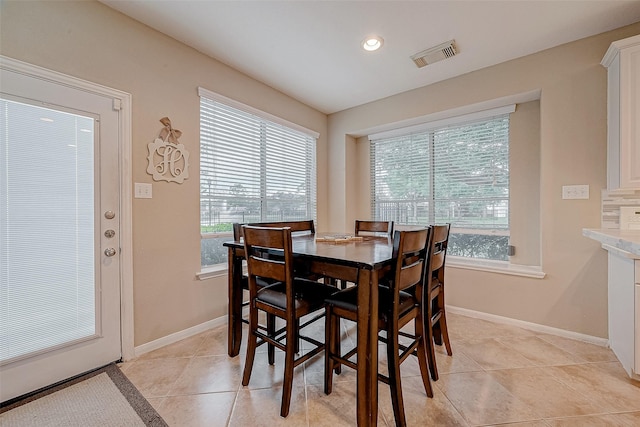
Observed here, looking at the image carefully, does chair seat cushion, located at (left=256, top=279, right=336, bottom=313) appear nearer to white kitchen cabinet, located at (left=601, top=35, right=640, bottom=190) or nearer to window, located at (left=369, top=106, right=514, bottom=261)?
window, located at (left=369, top=106, right=514, bottom=261)

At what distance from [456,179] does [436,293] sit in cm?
179

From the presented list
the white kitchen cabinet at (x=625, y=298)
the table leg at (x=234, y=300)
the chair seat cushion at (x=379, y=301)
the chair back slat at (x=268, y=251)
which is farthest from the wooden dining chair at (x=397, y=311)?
the white kitchen cabinet at (x=625, y=298)

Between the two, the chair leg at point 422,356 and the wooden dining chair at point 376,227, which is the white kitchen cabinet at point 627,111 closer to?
the wooden dining chair at point 376,227

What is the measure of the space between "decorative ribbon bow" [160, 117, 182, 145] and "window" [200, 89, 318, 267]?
0.90 feet

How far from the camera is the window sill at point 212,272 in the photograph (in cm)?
248

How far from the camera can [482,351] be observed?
2.12 meters

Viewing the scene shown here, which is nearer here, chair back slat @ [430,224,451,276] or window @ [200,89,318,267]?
chair back slat @ [430,224,451,276]

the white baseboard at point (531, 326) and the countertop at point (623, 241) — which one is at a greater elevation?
the countertop at point (623, 241)

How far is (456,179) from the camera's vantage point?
318 centimetres

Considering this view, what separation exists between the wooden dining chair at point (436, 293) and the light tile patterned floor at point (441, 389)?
4.7 inches

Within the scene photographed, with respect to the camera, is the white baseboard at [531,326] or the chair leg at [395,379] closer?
the chair leg at [395,379]

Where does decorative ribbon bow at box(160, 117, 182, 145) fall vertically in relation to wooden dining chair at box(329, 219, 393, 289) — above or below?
above

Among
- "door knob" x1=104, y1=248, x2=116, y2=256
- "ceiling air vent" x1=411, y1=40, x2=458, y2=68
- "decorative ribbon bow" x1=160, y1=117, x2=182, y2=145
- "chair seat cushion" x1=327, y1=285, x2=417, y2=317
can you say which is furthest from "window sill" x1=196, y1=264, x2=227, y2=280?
"ceiling air vent" x1=411, y1=40, x2=458, y2=68

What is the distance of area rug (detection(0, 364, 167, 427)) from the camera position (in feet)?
4.64
